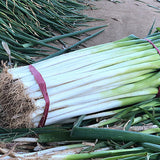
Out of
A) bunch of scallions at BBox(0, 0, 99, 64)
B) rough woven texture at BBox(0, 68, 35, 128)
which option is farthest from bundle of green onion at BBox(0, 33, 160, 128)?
bunch of scallions at BBox(0, 0, 99, 64)

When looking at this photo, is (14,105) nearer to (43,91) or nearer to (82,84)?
(43,91)

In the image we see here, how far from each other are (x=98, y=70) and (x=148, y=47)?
47 centimetres

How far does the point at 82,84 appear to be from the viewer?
4.89 feet

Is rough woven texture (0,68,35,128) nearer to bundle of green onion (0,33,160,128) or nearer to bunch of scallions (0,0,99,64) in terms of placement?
bundle of green onion (0,33,160,128)

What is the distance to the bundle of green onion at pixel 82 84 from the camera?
52.1 inches

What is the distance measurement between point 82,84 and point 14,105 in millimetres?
418

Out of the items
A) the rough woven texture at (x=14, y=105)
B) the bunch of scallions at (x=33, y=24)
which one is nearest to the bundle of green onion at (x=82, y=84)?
the rough woven texture at (x=14, y=105)

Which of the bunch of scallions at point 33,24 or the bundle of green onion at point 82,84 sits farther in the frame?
the bunch of scallions at point 33,24

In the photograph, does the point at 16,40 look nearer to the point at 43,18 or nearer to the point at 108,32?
the point at 43,18

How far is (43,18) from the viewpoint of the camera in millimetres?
2562

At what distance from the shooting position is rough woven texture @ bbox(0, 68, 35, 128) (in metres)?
1.30

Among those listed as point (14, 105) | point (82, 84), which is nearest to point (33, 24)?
point (82, 84)

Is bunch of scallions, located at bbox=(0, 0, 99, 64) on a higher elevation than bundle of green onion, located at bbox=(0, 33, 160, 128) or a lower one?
higher

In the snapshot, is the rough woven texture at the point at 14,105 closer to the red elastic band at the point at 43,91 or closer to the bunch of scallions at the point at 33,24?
the red elastic band at the point at 43,91
